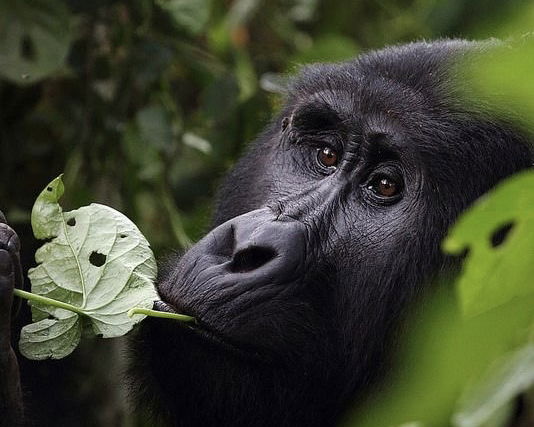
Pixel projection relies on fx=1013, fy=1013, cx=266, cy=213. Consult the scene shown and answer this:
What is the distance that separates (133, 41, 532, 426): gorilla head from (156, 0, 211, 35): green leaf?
1256 millimetres

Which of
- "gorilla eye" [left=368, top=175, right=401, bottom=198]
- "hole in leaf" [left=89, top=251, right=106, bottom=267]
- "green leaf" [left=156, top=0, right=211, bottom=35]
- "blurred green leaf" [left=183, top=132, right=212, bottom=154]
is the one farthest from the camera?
"blurred green leaf" [left=183, top=132, right=212, bottom=154]

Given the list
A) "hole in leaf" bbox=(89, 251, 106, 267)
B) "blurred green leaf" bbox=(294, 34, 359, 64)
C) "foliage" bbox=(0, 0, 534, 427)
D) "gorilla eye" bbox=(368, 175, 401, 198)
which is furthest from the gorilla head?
"blurred green leaf" bbox=(294, 34, 359, 64)

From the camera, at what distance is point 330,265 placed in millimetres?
2365

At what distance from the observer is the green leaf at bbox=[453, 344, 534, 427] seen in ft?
3.11

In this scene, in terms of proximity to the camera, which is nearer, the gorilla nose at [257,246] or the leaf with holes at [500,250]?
the leaf with holes at [500,250]

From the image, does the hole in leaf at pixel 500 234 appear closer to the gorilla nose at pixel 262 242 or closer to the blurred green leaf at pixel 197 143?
the gorilla nose at pixel 262 242

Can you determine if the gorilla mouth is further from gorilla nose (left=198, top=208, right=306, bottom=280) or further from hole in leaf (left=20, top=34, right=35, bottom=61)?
hole in leaf (left=20, top=34, right=35, bottom=61)

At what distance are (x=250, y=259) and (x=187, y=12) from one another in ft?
5.64

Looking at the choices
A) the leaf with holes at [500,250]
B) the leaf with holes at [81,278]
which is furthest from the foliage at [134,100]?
the leaf with holes at [500,250]

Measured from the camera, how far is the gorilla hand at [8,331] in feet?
6.92

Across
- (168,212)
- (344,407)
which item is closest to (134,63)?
(168,212)

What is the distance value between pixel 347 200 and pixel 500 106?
0.42m

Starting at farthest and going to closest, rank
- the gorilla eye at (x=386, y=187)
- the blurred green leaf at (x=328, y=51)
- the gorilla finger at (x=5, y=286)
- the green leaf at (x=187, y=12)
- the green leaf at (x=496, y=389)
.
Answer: the blurred green leaf at (x=328, y=51) → the green leaf at (x=187, y=12) → the gorilla eye at (x=386, y=187) → the gorilla finger at (x=5, y=286) → the green leaf at (x=496, y=389)

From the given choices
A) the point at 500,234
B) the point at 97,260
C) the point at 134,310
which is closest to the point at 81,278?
the point at 134,310
